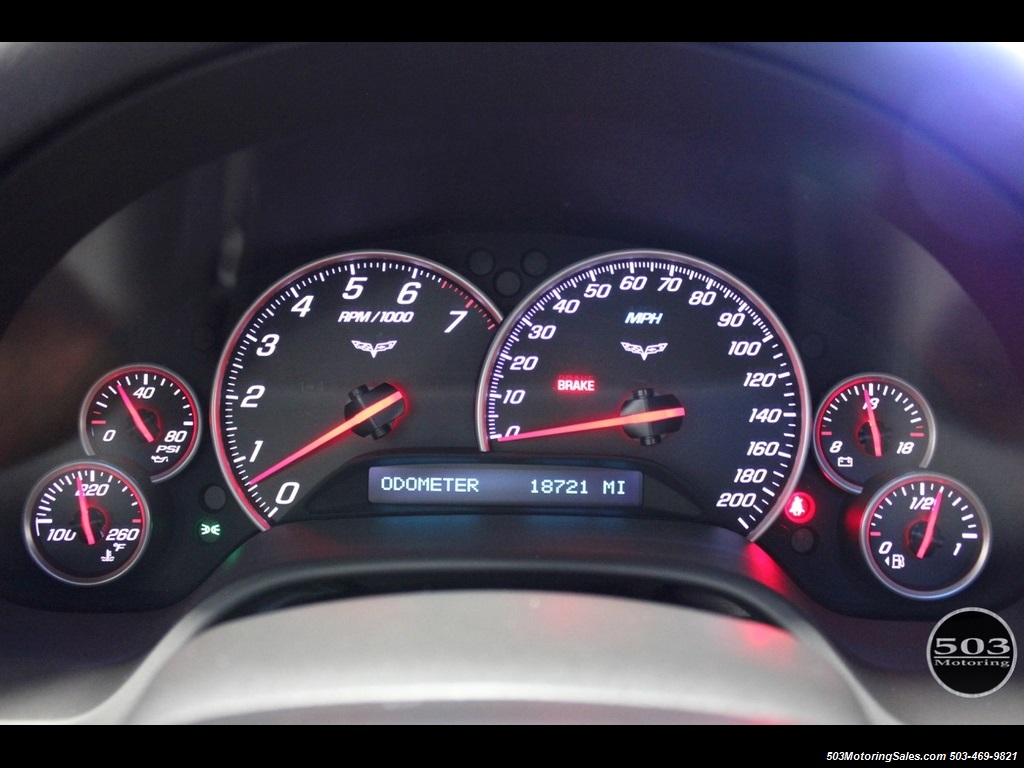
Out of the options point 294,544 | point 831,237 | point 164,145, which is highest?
point 164,145

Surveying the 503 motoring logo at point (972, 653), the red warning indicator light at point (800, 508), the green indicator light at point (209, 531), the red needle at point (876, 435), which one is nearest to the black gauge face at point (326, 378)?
the green indicator light at point (209, 531)

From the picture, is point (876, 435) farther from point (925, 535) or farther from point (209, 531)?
point (209, 531)

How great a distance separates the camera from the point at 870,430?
3406mm

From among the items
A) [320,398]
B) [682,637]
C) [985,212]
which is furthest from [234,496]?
[985,212]

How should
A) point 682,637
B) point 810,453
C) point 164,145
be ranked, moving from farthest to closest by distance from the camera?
point 810,453
point 164,145
point 682,637

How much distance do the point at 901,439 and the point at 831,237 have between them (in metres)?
0.66

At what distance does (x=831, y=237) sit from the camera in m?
3.22

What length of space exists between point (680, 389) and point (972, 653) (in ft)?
3.90

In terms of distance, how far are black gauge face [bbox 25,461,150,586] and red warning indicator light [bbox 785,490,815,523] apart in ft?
6.39

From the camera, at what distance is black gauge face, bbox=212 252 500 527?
3.51 m

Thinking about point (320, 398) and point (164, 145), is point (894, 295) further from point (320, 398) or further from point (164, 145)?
point (164, 145)

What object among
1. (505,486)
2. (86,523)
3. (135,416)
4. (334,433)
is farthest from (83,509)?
(505,486)

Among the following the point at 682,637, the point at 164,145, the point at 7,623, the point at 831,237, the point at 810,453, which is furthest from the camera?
the point at 810,453
